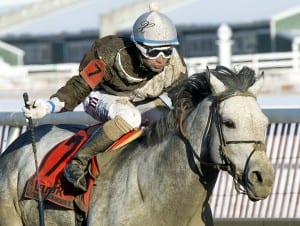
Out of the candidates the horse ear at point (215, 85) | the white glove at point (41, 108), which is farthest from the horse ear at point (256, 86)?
the white glove at point (41, 108)

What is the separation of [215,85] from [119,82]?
112 centimetres

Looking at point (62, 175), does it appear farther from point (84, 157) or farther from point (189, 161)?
point (189, 161)

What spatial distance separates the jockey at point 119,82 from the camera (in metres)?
7.63

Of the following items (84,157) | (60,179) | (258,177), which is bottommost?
(60,179)

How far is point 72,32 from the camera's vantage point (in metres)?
49.6

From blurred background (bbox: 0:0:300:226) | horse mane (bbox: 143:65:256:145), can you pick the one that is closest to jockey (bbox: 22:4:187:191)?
horse mane (bbox: 143:65:256:145)

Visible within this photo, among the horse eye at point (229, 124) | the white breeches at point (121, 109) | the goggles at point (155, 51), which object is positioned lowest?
the white breeches at point (121, 109)

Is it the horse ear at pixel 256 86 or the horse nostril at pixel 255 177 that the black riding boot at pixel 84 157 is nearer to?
the horse ear at pixel 256 86

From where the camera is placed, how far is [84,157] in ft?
25.3

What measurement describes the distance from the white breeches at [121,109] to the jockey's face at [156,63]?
0.89 ft

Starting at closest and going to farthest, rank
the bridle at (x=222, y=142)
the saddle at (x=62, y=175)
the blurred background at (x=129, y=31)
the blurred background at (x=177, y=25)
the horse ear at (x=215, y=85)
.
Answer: the bridle at (x=222, y=142)
the horse ear at (x=215, y=85)
the saddle at (x=62, y=175)
the blurred background at (x=129, y=31)
the blurred background at (x=177, y=25)

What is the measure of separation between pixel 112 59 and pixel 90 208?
3.03 feet

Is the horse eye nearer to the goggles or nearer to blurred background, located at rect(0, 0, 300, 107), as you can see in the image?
the goggles

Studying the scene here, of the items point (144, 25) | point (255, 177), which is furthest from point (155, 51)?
point (255, 177)
